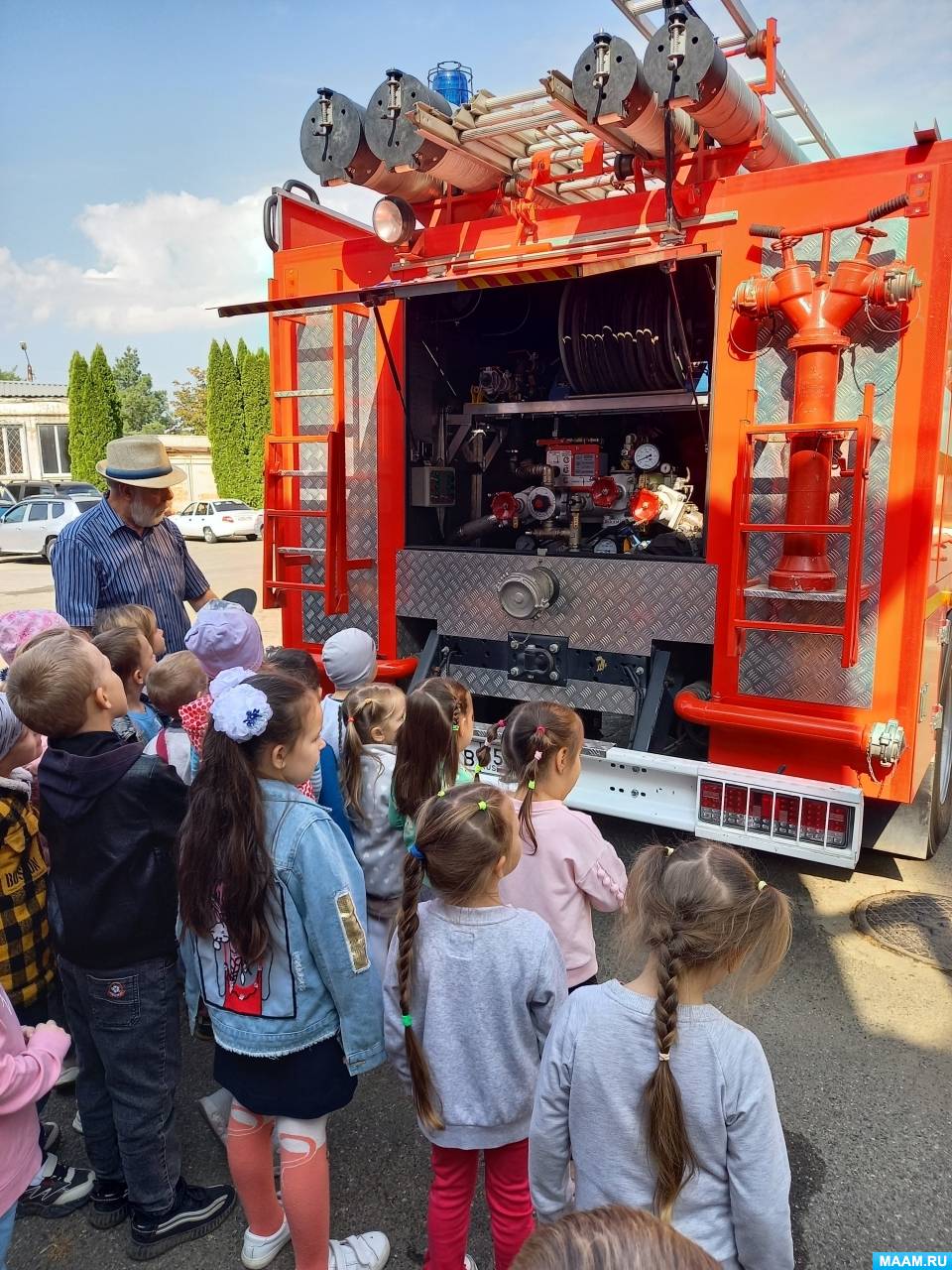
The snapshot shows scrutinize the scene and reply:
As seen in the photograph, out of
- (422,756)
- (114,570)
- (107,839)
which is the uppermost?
(114,570)

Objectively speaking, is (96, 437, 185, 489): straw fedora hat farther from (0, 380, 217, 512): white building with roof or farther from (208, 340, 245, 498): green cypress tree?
(0, 380, 217, 512): white building with roof

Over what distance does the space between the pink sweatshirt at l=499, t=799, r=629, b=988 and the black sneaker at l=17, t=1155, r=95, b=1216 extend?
1326mm

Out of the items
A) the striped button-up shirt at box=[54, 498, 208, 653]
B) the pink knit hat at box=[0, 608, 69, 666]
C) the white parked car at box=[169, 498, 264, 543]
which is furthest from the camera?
the white parked car at box=[169, 498, 264, 543]

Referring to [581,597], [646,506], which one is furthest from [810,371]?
[581,597]

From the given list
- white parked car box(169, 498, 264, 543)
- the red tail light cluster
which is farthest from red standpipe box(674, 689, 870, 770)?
white parked car box(169, 498, 264, 543)

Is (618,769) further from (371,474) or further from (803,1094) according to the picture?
(371,474)

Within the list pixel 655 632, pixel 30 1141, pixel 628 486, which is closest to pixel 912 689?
pixel 655 632

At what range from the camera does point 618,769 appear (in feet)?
12.8

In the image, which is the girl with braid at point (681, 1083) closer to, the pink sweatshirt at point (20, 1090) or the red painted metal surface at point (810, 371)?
the pink sweatshirt at point (20, 1090)

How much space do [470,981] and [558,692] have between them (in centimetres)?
268

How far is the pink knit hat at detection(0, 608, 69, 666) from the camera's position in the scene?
10.4ft

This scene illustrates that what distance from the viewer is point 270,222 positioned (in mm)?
4875

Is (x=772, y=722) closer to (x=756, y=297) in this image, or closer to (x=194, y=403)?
(x=756, y=297)

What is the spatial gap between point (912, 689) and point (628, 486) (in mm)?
2077
